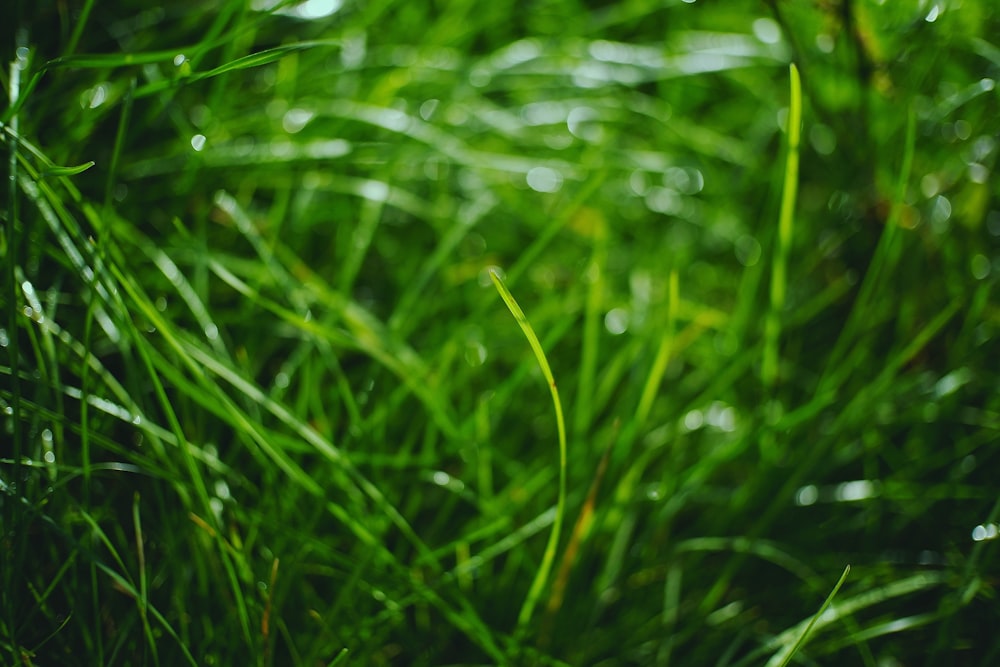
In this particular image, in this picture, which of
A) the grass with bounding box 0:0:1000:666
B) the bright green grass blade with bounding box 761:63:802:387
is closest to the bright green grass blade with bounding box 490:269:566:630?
the grass with bounding box 0:0:1000:666

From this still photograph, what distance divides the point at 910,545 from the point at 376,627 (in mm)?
407

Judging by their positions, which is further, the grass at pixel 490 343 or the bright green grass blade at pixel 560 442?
the grass at pixel 490 343

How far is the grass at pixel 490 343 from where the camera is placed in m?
0.50

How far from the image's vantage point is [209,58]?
2.50 feet

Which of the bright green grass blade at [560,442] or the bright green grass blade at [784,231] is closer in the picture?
the bright green grass blade at [560,442]

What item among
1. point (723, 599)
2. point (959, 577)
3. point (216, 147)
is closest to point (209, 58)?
point (216, 147)

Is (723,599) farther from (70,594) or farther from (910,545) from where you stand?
(70,594)

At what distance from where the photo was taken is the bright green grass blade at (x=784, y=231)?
515 millimetres

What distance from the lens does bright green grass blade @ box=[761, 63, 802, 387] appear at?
52 cm

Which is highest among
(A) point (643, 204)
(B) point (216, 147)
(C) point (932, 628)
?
(B) point (216, 147)

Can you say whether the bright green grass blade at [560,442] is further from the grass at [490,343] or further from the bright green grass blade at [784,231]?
the bright green grass blade at [784,231]

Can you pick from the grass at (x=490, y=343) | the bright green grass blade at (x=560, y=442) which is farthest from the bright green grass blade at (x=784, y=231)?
the bright green grass blade at (x=560, y=442)

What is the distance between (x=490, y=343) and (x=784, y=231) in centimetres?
25

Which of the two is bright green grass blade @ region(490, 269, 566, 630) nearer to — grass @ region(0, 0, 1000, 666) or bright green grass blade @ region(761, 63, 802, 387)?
grass @ region(0, 0, 1000, 666)
